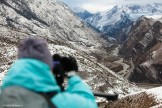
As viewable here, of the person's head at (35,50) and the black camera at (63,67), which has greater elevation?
the person's head at (35,50)

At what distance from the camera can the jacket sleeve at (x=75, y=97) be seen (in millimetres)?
4898

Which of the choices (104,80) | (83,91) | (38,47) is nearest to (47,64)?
(38,47)

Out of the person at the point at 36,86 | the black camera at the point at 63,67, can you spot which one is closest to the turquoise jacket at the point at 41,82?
the person at the point at 36,86

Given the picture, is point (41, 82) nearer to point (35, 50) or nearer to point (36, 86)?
point (36, 86)

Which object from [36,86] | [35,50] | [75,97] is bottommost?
Answer: [75,97]

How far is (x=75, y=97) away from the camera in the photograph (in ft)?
16.3

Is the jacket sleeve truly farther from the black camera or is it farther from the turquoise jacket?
the black camera

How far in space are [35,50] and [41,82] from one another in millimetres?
492

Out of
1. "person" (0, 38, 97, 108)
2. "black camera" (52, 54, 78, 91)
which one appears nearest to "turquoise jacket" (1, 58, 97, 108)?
"person" (0, 38, 97, 108)

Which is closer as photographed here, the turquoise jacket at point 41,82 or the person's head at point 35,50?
the turquoise jacket at point 41,82

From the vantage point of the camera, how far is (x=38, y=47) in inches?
204

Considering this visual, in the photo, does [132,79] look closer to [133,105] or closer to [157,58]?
[157,58]

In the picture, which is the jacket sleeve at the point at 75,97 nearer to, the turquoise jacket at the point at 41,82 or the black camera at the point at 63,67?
the turquoise jacket at the point at 41,82

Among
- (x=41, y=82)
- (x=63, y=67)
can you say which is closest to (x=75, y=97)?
(x=41, y=82)
